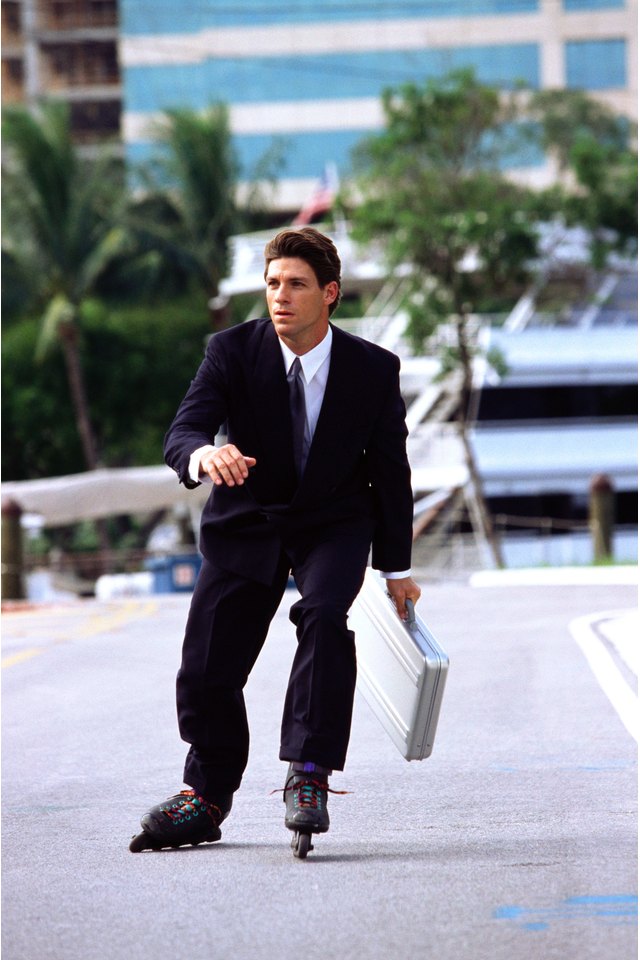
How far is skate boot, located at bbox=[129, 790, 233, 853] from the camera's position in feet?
16.8

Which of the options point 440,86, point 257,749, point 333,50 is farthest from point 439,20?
point 257,749

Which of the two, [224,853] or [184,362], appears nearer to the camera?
[224,853]

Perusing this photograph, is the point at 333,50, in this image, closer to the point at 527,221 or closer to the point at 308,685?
the point at 527,221

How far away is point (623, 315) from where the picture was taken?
1554 inches

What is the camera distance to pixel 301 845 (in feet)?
16.1

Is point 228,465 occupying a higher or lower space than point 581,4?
lower

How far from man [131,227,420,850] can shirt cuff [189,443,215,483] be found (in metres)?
0.20

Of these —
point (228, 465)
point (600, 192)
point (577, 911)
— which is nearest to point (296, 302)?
point (228, 465)

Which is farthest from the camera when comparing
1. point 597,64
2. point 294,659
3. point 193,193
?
point 597,64

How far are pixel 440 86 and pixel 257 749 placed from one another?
25585 millimetres

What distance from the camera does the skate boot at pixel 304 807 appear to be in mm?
4918

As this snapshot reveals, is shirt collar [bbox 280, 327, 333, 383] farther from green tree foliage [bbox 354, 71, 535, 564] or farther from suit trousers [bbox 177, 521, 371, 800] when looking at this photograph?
green tree foliage [bbox 354, 71, 535, 564]

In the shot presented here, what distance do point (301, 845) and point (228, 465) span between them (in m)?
1.11

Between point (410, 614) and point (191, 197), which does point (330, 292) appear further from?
point (191, 197)
